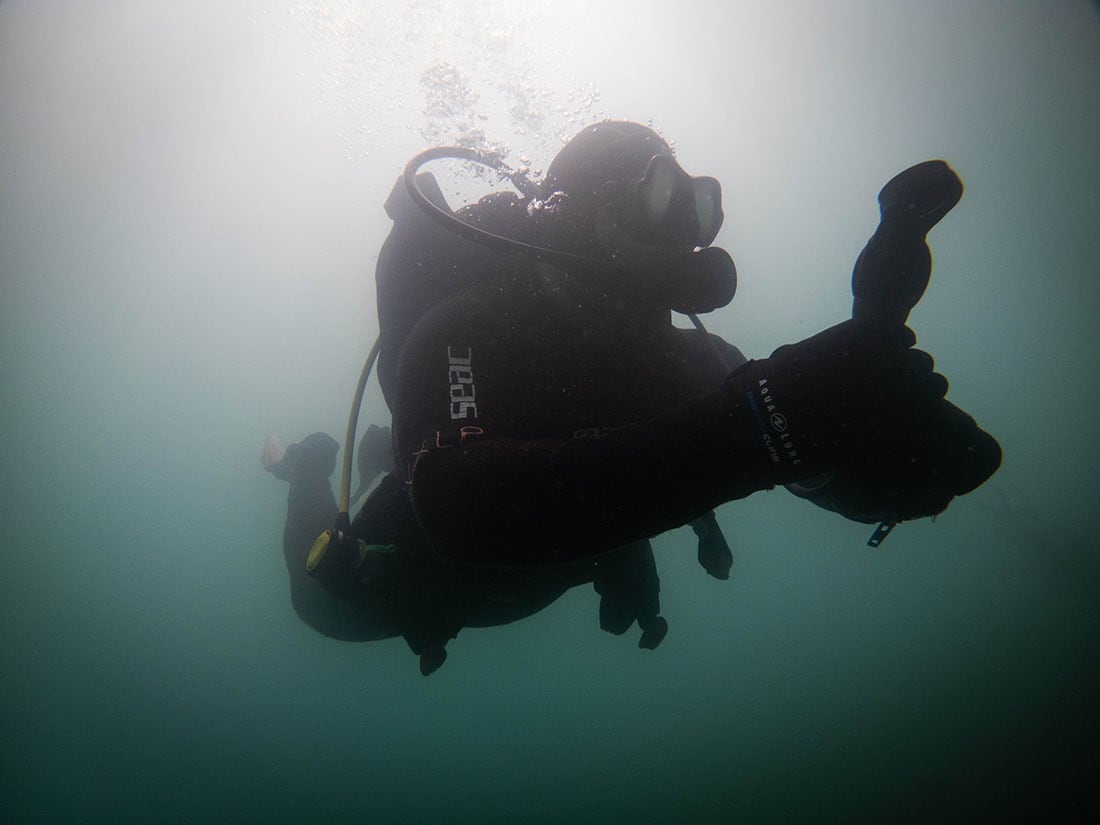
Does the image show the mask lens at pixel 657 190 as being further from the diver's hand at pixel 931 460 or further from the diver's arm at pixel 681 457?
the diver's hand at pixel 931 460

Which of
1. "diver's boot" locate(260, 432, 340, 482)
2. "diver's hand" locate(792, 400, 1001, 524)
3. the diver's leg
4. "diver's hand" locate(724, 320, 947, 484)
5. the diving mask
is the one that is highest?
"diver's boot" locate(260, 432, 340, 482)

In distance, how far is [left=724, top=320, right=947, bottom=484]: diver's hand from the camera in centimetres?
76

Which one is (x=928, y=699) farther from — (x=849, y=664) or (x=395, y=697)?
(x=395, y=697)

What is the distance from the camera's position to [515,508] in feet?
2.93

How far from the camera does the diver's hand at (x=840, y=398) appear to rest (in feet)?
2.48

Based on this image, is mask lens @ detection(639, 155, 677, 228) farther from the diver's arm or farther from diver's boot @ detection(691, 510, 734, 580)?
diver's boot @ detection(691, 510, 734, 580)

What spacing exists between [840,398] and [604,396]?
0.90 m

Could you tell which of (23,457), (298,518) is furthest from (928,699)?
(23,457)

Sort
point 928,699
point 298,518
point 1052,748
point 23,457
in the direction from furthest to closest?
1. point 23,457
2. point 928,699
3. point 1052,748
4. point 298,518

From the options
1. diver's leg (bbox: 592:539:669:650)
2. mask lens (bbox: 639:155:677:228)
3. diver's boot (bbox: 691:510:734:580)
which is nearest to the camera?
mask lens (bbox: 639:155:677:228)

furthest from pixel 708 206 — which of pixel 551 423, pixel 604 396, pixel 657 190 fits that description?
pixel 551 423

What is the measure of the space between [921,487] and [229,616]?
4978cm

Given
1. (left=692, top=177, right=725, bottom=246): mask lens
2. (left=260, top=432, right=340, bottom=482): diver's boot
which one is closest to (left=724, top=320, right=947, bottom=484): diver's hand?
(left=692, top=177, right=725, bottom=246): mask lens

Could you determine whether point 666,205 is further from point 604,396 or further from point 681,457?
point 681,457
